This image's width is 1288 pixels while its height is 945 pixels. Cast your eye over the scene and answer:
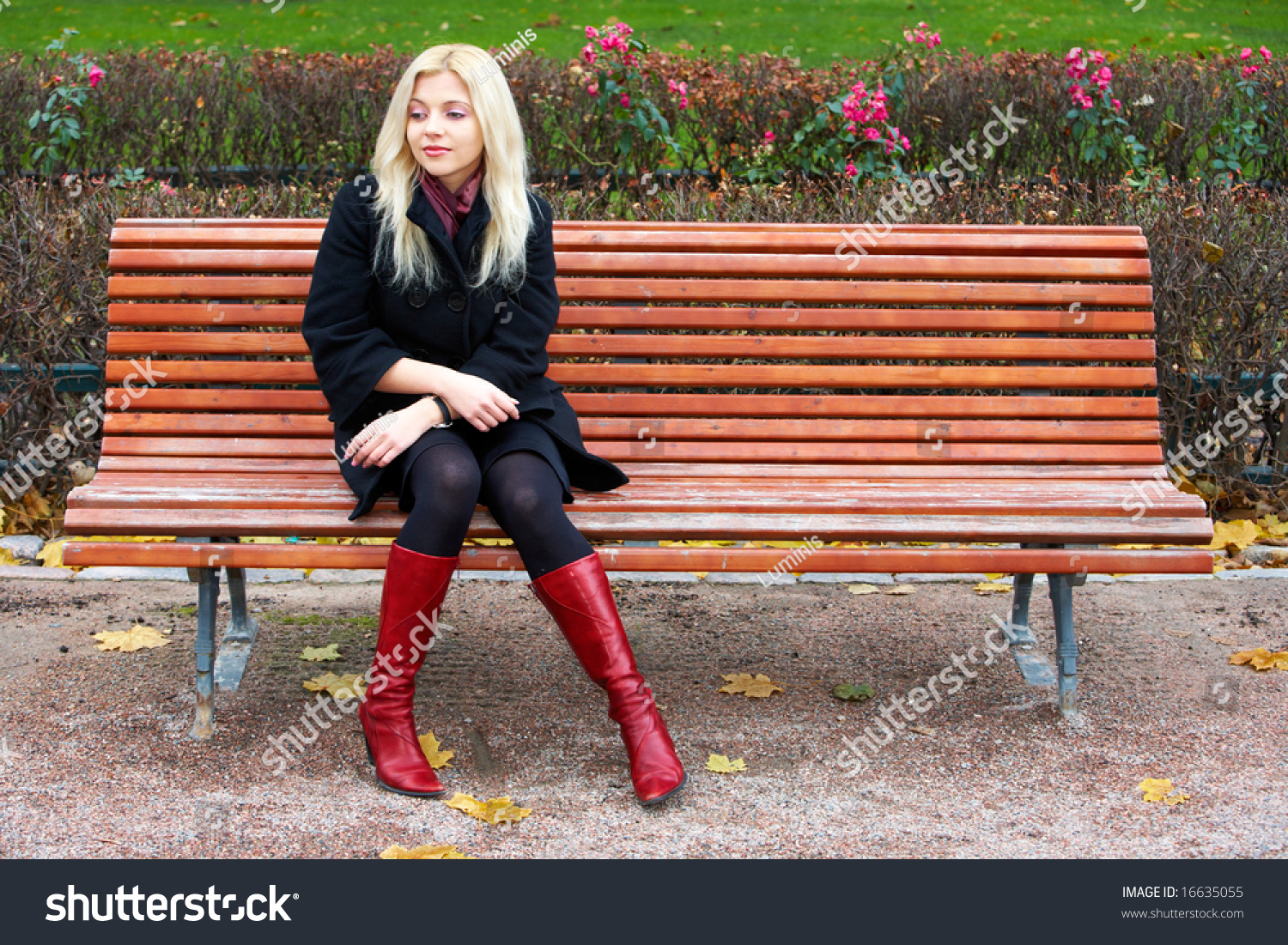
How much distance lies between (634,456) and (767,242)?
71cm

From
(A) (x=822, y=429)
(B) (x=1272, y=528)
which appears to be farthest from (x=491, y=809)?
(B) (x=1272, y=528)

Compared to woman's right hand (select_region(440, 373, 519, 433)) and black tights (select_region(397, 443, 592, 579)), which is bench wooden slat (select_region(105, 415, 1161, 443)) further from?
black tights (select_region(397, 443, 592, 579))

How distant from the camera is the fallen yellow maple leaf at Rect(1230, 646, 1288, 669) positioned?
3.64m

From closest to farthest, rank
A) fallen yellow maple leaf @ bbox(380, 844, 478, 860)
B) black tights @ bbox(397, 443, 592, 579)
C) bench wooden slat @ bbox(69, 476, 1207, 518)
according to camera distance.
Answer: fallen yellow maple leaf @ bbox(380, 844, 478, 860)
black tights @ bbox(397, 443, 592, 579)
bench wooden slat @ bbox(69, 476, 1207, 518)

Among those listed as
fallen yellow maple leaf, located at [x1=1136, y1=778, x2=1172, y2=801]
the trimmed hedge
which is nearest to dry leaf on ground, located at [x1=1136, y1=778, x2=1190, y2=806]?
fallen yellow maple leaf, located at [x1=1136, y1=778, x2=1172, y2=801]

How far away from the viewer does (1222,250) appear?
14.2 feet

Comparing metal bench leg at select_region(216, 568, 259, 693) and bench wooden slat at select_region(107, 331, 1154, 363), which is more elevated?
bench wooden slat at select_region(107, 331, 1154, 363)

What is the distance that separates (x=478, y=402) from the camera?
3078 mm

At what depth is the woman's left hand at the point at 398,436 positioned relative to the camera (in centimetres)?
301

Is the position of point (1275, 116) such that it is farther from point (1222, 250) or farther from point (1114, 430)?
point (1114, 430)

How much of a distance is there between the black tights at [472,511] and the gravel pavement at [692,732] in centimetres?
55

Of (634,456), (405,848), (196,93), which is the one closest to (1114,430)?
(634,456)

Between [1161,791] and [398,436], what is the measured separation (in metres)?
1.95

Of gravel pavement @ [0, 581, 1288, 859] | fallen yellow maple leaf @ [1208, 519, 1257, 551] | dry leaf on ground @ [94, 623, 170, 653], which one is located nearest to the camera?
gravel pavement @ [0, 581, 1288, 859]
